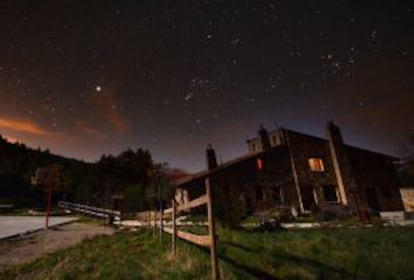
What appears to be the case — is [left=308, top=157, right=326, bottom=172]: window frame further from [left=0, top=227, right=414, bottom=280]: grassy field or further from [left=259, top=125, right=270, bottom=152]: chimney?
[left=0, top=227, right=414, bottom=280]: grassy field

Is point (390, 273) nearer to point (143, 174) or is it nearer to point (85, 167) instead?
point (143, 174)

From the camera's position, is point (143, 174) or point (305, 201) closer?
point (305, 201)

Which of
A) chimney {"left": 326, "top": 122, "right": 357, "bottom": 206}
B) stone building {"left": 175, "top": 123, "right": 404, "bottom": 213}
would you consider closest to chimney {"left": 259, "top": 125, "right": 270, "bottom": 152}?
stone building {"left": 175, "top": 123, "right": 404, "bottom": 213}

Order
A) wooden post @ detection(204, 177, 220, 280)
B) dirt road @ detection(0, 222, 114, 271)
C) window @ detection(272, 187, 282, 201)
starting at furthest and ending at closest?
window @ detection(272, 187, 282, 201) < dirt road @ detection(0, 222, 114, 271) < wooden post @ detection(204, 177, 220, 280)

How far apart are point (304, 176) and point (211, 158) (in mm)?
9337

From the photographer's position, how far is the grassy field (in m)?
4.98

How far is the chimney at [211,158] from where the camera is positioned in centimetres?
2519

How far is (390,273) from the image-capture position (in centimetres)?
525

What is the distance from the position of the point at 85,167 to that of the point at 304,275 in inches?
1874

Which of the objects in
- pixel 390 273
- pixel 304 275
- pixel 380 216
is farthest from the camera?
pixel 380 216

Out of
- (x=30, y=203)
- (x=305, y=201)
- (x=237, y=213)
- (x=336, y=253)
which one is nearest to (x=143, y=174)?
(x=30, y=203)

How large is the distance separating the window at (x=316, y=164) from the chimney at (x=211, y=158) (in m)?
9.85

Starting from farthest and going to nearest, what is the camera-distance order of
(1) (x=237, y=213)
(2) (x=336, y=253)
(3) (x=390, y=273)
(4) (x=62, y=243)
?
(1) (x=237, y=213) → (4) (x=62, y=243) → (2) (x=336, y=253) → (3) (x=390, y=273)

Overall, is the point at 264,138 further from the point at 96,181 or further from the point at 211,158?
the point at 96,181
